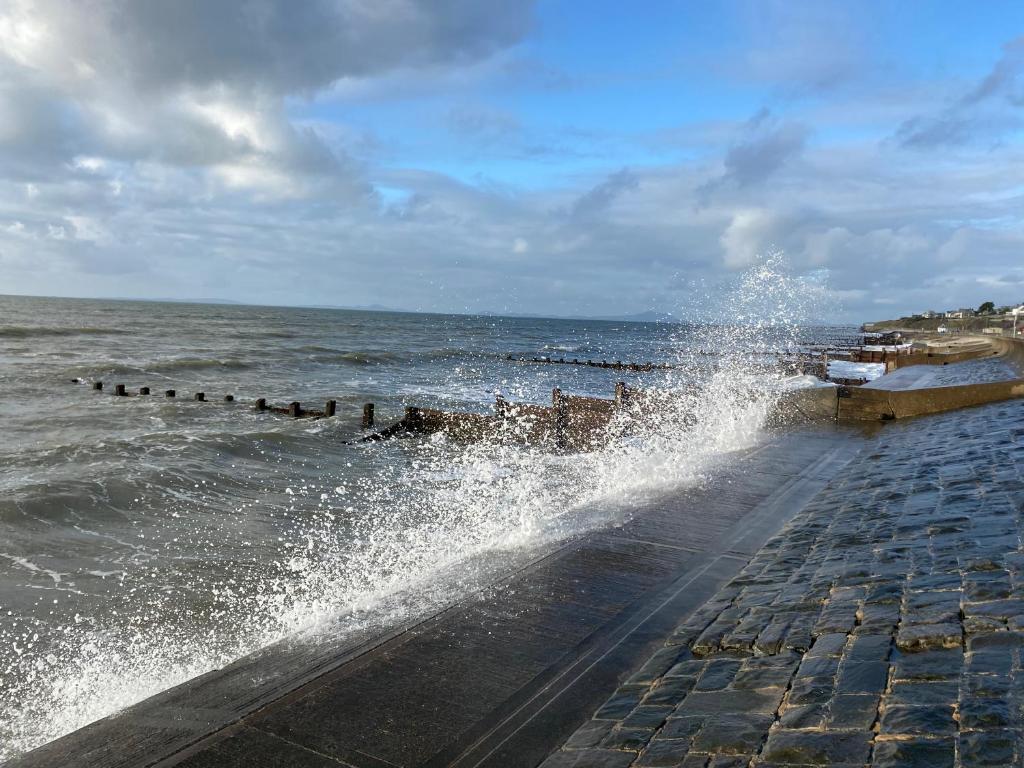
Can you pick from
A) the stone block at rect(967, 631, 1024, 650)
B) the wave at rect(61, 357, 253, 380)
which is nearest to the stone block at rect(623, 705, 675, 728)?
the stone block at rect(967, 631, 1024, 650)

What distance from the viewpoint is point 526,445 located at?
15.7 m

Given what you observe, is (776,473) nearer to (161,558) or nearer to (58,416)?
(161,558)

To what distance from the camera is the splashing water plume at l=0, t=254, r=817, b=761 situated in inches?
202

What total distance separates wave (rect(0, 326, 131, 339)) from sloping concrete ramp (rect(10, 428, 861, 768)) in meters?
54.7

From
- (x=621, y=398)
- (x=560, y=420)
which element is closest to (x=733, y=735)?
(x=560, y=420)

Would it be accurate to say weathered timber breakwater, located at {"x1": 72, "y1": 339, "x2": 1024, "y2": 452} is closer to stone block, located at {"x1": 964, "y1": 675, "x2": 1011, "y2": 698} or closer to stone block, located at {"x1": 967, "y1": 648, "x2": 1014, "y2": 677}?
stone block, located at {"x1": 967, "y1": 648, "x2": 1014, "y2": 677}

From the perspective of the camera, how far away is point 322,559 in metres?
7.95

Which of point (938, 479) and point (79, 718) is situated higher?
point (938, 479)

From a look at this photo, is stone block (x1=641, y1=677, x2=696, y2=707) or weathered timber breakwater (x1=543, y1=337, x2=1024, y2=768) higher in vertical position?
weathered timber breakwater (x1=543, y1=337, x2=1024, y2=768)

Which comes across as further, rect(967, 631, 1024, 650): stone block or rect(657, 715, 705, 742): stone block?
rect(967, 631, 1024, 650): stone block

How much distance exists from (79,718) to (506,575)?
3.05 metres

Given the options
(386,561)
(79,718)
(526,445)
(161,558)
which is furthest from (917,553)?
(526,445)

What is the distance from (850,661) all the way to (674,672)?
865 mm

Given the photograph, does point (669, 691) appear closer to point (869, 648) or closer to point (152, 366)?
point (869, 648)
